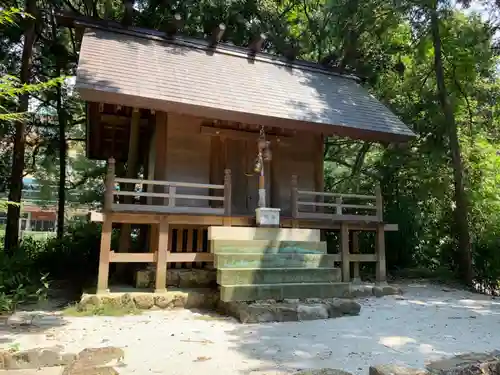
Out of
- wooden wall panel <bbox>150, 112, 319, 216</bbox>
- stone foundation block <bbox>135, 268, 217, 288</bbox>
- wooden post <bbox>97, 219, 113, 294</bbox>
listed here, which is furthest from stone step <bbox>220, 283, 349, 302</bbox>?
wooden wall panel <bbox>150, 112, 319, 216</bbox>

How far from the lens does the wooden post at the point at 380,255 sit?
9648mm

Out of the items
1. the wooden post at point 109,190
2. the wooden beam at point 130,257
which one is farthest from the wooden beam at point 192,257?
the wooden post at point 109,190

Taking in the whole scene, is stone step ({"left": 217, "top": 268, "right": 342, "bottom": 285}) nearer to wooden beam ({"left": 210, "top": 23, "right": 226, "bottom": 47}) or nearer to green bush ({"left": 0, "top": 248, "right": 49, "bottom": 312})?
green bush ({"left": 0, "top": 248, "right": 49, "bottom": 312})

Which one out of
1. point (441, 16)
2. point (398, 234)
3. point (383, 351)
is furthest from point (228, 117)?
point (441, 16)

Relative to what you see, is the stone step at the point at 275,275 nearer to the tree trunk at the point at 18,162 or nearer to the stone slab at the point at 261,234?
the stone slab at the point at 261,234

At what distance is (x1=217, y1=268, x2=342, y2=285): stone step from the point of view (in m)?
6.83

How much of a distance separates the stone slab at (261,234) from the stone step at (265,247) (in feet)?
0.72

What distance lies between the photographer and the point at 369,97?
11969 mm

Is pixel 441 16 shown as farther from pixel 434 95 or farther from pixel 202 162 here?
pixel 202 162

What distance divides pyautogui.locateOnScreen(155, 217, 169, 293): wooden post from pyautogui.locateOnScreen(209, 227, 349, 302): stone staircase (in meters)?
0.90

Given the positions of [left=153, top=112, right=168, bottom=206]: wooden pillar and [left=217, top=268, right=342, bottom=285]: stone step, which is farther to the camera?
[left=153, top=112, right=168, bottom=206]: wooden pillar

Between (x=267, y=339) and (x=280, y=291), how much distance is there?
172 cm

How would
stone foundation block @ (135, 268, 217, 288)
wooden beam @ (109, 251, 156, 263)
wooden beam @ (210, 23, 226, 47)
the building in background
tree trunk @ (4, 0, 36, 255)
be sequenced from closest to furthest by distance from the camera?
wooden beam @ (109, 251, 156, 263) → stone foundation block @ (135, 268, 217, 288) → tree trunk @ (4, 0, 36, 255) → wooden beam @ (210, 23, 226, 47) → the building in background

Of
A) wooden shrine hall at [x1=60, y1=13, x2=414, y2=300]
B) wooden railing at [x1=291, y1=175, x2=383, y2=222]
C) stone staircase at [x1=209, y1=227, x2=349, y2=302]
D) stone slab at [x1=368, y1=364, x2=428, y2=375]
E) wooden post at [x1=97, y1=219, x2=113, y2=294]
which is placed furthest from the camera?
wooden railing at [x1=291, y1=175, x2=383, y2=222]
